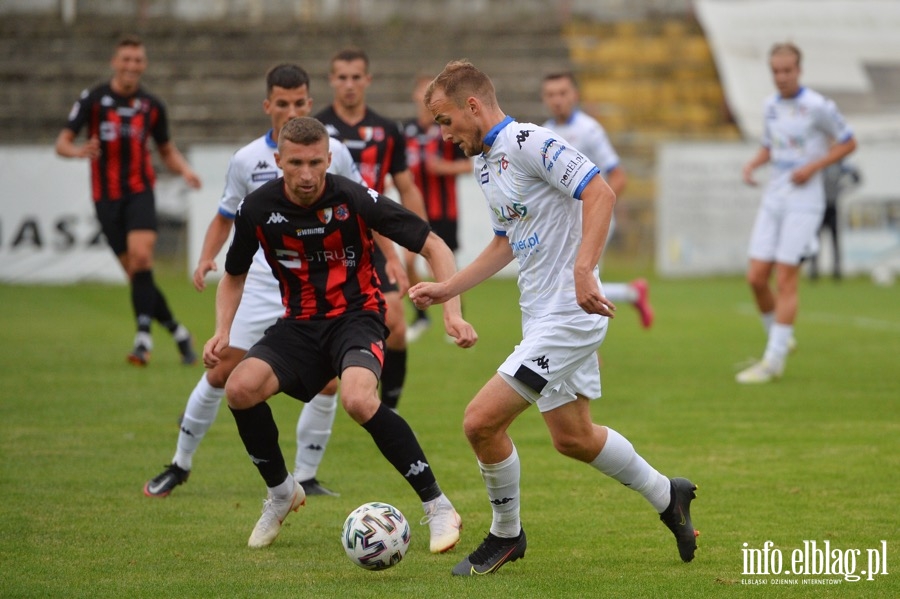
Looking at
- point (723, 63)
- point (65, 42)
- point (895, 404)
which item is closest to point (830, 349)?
point (895, 404)

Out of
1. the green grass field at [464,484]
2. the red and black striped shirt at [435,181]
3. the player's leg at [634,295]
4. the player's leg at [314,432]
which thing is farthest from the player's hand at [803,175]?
the player's leg at [314,432]

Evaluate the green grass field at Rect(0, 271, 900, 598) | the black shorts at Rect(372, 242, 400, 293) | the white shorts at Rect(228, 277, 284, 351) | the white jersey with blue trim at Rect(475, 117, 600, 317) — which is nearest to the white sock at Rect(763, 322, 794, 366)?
the green grass field at Rect(0, 271, 900, 598)

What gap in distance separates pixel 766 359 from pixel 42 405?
5.49 meters

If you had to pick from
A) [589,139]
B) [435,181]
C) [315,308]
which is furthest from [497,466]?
[435,181]

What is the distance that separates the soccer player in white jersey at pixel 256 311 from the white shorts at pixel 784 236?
4510 millimetres

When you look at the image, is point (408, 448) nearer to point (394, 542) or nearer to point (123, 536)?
point (394, 542)

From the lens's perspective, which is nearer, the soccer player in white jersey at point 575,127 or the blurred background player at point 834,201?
the soccer player in white jersey at point 575,127

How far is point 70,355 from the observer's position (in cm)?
1184

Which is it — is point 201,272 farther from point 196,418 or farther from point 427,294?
point 427,294

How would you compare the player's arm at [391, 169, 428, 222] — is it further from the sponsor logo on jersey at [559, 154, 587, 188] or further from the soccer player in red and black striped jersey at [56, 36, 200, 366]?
the soccer player in red and black striped jersey at [56, 36, 200, 366]

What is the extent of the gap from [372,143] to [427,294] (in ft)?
10.3

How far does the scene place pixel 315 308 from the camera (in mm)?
5590

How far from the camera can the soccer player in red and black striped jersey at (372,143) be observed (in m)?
7.88

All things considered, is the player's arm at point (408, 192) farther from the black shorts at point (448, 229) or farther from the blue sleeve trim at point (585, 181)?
the black shorts at point (448, 229)
